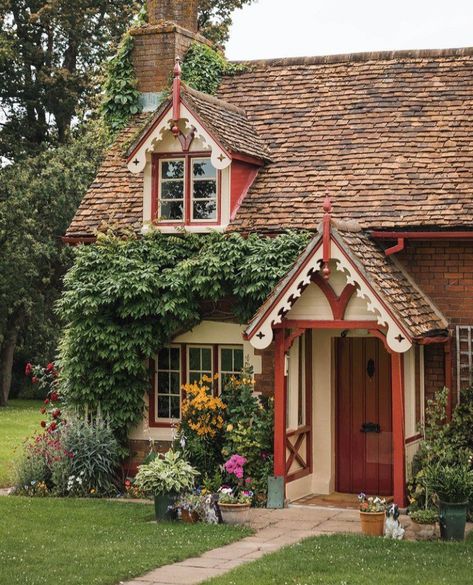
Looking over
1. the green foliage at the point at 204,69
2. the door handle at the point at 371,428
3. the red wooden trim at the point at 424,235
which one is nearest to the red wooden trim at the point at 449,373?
the door handle at the point at 371,428

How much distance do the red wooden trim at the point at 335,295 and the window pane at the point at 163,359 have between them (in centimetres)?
370

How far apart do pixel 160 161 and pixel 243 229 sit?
6.54 ft

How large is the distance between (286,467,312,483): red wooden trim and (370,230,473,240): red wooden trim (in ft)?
12.7

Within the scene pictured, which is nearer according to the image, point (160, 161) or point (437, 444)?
point (437, 444)

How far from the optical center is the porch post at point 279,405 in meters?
15.6

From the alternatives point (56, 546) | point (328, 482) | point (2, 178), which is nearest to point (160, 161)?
point (328, 482)

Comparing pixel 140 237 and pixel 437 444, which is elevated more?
pixel 140 237

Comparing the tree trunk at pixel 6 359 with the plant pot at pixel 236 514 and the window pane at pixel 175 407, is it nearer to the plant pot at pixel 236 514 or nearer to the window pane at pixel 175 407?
the window pane at pixel 175 407

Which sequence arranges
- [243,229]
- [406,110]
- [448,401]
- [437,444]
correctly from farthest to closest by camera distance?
[406,110]
[243,229]
[448,401]
[437,444]

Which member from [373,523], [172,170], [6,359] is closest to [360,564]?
[373,523]

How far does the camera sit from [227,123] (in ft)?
61.1

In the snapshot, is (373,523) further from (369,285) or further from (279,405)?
(369,285)

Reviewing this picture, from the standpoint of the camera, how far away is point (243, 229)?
17.5 metres

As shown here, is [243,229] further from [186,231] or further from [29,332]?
[29,332]
